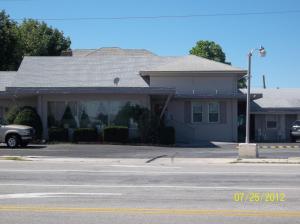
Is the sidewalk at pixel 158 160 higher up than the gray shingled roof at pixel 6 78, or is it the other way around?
the gray shingled roof at pixel 6 78

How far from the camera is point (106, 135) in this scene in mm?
33844

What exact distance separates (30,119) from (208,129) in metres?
11.9

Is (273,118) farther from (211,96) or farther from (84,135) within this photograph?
(84,135)

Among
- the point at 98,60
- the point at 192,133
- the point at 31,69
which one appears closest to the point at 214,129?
the point at 192,133

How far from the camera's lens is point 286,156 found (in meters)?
25.6

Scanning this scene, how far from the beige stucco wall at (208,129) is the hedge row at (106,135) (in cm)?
364

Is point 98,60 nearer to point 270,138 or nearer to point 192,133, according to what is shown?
point 192,133

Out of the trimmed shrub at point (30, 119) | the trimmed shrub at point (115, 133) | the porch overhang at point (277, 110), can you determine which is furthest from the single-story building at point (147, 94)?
the porch overhang at point (277, 110)

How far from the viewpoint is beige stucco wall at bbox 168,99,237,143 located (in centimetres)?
3800

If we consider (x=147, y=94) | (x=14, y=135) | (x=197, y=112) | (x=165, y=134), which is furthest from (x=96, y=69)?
(x=14, y=135)

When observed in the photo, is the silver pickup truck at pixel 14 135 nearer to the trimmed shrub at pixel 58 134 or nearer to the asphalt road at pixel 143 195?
the trimmed shrub at pixel 58 134

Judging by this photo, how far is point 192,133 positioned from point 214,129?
150 centimetres

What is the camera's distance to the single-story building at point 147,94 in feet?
116
